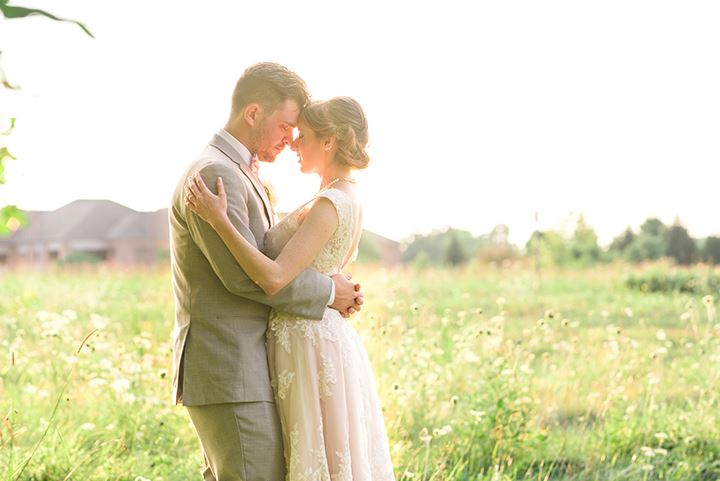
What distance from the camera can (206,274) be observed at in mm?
2875

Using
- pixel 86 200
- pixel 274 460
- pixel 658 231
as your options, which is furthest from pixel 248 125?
pixel 86 200

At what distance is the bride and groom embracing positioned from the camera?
9.18 ft

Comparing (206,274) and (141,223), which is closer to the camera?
(206,274)

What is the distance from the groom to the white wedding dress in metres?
0.04

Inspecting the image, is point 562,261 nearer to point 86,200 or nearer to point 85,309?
point 85,309

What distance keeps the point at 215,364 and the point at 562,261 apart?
20494 millimetres

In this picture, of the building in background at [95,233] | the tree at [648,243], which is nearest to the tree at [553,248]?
the tree at [648,243]

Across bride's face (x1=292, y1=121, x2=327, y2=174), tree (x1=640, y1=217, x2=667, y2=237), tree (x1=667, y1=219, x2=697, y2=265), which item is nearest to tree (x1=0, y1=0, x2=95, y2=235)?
bride's face (x1=292, y1=121, x2=327, y2=174)

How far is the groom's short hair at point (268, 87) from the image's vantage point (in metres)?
2.98

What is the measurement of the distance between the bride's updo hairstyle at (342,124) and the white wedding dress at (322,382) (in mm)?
142

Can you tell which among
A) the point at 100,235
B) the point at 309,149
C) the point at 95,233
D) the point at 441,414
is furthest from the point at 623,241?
the point at 309,149

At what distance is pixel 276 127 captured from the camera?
9.93 ft

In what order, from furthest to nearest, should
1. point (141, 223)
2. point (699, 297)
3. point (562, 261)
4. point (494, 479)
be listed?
1. point (141, 223)
2. point (562, 261)
3. point (699, 297)
4. point (494, 479)

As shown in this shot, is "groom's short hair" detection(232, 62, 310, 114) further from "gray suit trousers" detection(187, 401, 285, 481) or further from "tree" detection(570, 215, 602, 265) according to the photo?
"tree" detection(570, 215, 602, 265)
